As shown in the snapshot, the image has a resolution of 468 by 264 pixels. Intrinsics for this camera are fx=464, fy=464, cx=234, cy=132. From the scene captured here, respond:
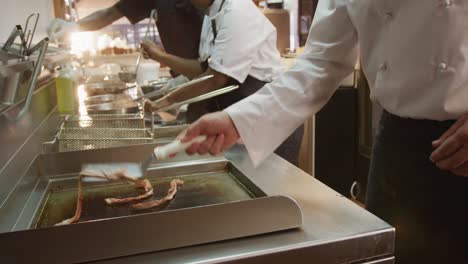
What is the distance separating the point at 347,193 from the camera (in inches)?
139

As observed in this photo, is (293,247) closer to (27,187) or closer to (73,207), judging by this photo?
(73,207)

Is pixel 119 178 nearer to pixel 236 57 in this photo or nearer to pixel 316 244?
pixel 316 244

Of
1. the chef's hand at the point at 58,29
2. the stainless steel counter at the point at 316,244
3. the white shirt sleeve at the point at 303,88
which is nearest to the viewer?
the stainless steel counter at the point at 316,244

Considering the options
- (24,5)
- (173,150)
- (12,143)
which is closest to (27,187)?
(12,143)

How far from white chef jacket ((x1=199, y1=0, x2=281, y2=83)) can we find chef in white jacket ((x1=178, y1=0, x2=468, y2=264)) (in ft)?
2.97

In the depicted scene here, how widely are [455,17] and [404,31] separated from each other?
0.40 feet

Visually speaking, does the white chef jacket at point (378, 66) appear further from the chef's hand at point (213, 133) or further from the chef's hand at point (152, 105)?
the chef's hand at point (152, 105)

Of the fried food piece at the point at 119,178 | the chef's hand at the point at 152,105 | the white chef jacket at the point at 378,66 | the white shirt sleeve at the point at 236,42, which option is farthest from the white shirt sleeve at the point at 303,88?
the white shirt sleeve at the point at 236,42

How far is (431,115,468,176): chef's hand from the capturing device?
2.89 feet

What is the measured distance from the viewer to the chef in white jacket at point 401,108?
0.99m

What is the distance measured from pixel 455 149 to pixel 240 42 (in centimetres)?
142

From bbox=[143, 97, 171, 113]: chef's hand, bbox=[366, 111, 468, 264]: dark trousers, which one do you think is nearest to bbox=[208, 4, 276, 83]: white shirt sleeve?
bbox=[143, 97, 171, 113]: chef's hand

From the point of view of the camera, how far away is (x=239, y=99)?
225 cm

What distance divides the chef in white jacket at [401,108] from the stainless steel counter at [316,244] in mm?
229
